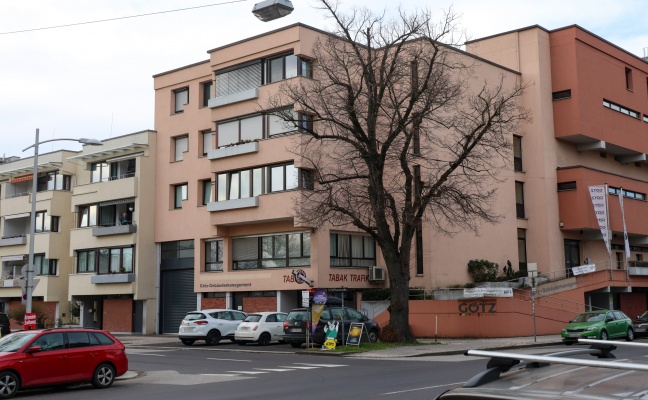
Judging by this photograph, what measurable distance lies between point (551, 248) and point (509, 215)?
10.2 ft

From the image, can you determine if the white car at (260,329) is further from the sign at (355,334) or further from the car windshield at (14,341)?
the car windshield at (14,341)

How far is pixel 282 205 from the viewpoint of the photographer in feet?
125

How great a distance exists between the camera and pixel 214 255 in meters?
43.5

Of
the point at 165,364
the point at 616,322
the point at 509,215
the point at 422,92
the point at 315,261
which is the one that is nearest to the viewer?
the point at 165,364

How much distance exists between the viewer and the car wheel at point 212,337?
3469cm

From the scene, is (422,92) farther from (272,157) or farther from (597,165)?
(597,165)

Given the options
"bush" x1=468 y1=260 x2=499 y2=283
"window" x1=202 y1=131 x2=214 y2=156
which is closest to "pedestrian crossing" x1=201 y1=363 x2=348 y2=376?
"bush" x1=468 y1=260 x2=499 y2=283

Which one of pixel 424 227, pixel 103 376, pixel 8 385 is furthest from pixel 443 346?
pixel 8 385

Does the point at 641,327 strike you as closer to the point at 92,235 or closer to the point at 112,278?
the point at 112,278

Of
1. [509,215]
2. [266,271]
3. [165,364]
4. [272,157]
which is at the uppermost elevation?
[272,157]

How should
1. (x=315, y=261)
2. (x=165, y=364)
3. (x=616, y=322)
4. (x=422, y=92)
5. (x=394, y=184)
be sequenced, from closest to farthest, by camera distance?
(x=165, y=364) < (x=422, y=92) < (x=616, y=322) < (x=315, y=261) < (x=394, y=184)

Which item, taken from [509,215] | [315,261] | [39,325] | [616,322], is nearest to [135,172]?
[39,325]

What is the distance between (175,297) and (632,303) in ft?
94.1

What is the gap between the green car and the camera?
31391 millimetres
